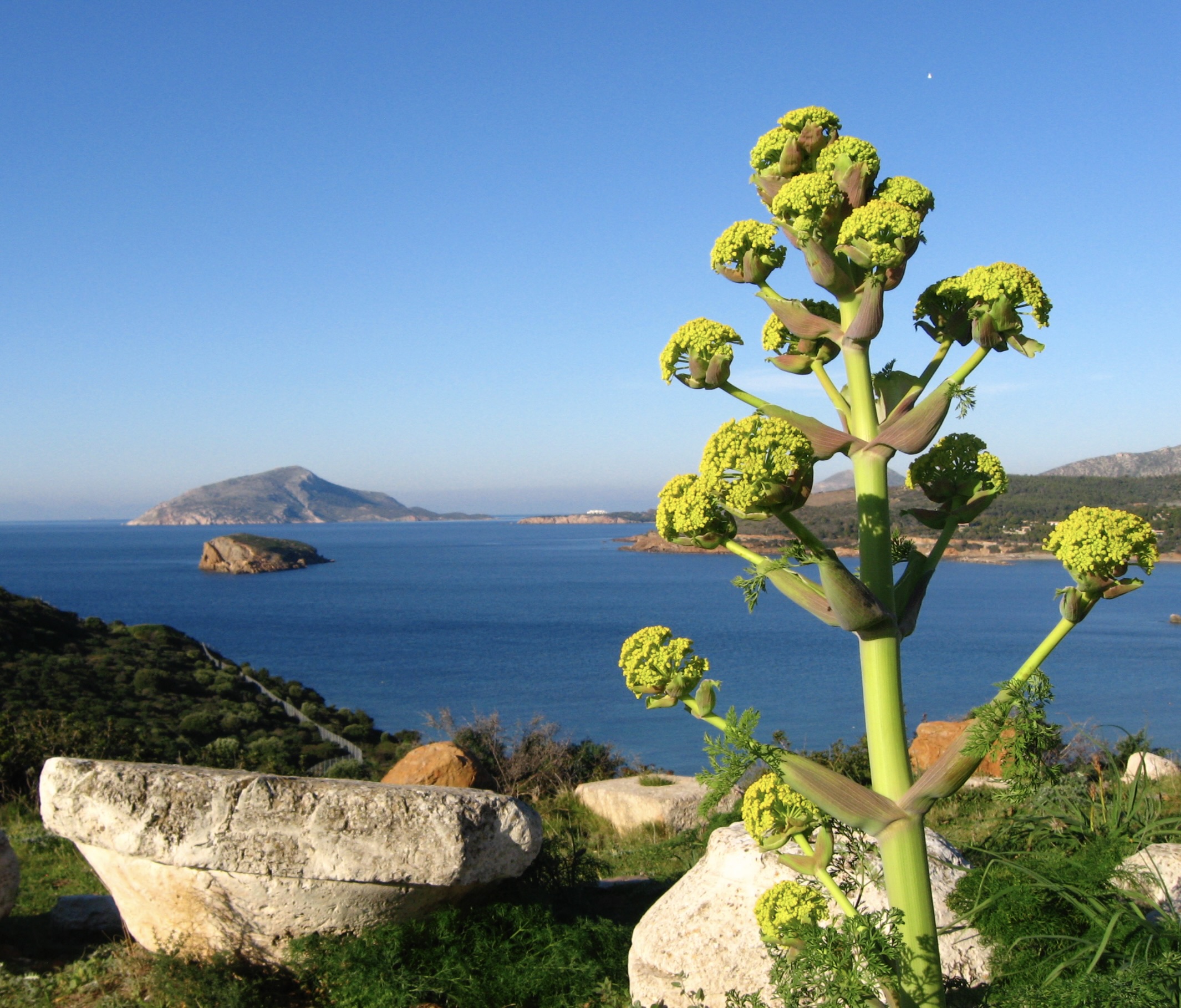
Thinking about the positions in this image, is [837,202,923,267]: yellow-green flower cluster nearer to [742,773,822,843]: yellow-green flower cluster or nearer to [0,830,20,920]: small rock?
[742,773,822,843]: yellow-green flower cluster

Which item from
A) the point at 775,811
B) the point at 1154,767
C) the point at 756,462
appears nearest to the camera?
the point at 756,462

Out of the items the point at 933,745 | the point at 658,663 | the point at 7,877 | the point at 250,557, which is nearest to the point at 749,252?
the point at 658,663

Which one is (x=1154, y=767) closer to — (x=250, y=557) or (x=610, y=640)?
(x=610, y=640)

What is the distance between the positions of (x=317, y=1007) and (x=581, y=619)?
6448 centimetres

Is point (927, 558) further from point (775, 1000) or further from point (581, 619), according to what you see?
point (581, 619)

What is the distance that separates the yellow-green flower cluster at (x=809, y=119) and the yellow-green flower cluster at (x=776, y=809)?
2.61m

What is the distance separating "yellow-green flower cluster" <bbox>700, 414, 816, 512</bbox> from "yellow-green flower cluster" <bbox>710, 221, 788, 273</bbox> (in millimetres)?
901

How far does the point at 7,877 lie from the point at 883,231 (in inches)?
291

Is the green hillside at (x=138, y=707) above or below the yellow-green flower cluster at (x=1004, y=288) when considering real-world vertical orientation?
below

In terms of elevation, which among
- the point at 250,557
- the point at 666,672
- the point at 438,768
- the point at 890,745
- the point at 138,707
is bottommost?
the point at 250,557

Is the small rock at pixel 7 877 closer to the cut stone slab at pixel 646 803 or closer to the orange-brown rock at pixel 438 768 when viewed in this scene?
the orange-brown rock at pixel 438 768

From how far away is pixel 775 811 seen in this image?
12.2ft

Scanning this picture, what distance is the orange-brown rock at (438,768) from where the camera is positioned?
1102 centimetres

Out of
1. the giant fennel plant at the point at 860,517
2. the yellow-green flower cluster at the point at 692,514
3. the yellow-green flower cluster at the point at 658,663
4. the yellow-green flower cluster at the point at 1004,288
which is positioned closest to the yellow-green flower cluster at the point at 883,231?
the giant fennel plant at the point at 860,517
